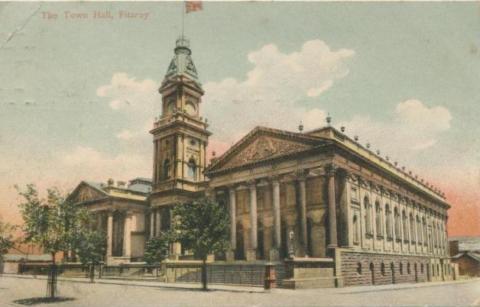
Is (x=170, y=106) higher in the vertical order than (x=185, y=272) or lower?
higher

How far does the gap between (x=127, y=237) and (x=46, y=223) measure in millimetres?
32793

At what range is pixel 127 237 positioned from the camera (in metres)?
55.1

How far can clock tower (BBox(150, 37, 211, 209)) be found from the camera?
51812 mm

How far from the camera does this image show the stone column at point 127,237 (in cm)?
5456

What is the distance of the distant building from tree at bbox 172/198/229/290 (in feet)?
149

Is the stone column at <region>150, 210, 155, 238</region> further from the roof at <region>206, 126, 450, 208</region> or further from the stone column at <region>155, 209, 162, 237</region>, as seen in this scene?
the roof at <region>206, 126, 450, 208</region>

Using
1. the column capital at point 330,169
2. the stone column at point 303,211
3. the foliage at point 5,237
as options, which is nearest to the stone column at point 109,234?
the foliage at point 5,237

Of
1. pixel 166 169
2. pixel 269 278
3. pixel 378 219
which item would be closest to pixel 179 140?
pixel 166 169

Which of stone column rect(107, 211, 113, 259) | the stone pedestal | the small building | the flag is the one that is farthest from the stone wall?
stone column rect(107, 211, 113, 259)

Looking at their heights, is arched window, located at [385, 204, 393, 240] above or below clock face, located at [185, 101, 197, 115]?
below

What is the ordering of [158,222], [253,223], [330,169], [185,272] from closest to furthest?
[330,169], [185,272], [253,223], [158,222]

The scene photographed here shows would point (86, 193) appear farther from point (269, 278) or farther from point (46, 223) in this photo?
point (269, 278)

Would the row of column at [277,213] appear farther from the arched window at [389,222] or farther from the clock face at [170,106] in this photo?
the clock face at [170,106]

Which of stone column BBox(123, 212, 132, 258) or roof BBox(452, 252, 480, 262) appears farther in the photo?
roof BBox(452, 252, 480, 262)
